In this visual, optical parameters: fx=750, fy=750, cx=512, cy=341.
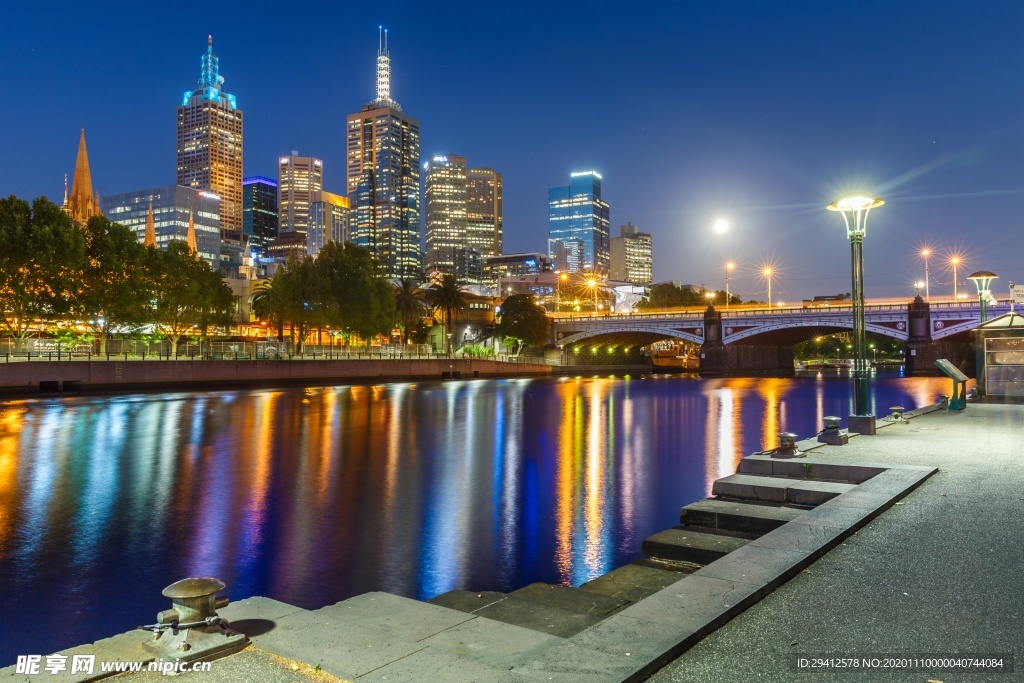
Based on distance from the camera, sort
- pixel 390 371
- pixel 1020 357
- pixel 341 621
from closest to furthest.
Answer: pixel 341 621, pixel 1020 357, pixel 390 371

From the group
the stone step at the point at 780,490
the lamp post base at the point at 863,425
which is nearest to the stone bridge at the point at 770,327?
the lamp post base at the point at 863,425

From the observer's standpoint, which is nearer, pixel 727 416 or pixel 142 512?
pixel 142 512

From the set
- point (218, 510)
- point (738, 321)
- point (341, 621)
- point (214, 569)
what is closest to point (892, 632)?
point (341, 621)

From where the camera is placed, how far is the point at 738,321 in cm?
9931

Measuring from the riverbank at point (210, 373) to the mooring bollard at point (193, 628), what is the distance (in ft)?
186

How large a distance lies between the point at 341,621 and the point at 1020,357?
27814 millimetres

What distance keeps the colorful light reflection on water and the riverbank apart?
15563 mm

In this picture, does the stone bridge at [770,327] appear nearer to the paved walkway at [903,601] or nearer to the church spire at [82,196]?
the paved walkway at [903,601]

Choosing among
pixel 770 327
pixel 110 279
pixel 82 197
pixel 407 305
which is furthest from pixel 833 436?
pixel 82 197

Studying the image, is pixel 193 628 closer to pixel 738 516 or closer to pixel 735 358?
pixel 738 516

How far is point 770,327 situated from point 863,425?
8208cm

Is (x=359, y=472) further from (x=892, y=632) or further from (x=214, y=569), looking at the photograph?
(x=892, y=632)

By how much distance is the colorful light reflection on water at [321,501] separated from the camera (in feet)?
38.4

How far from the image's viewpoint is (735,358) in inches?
4368
